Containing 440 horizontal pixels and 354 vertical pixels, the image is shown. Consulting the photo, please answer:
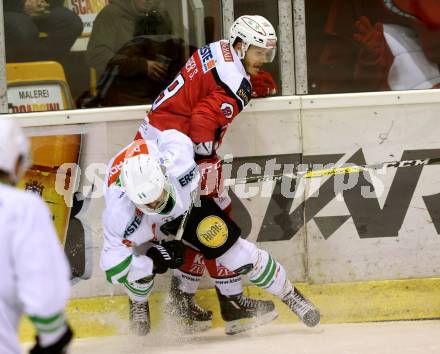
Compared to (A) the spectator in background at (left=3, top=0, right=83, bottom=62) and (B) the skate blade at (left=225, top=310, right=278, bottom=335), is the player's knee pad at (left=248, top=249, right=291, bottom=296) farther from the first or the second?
(A) the spectator in background at (left=3, top=0, right=83, bottom=62)

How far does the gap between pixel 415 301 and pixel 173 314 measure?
123 centimetres

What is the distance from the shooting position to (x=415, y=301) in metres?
5.06

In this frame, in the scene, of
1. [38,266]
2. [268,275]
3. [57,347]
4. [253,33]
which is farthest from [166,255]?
[38,266]

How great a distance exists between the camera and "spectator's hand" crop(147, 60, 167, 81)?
498 centimetres

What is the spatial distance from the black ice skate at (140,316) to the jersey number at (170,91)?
931 mm

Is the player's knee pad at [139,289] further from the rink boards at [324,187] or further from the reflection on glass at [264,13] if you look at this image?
the reflection on glass at [264,13]

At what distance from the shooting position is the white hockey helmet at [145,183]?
4.23 meters

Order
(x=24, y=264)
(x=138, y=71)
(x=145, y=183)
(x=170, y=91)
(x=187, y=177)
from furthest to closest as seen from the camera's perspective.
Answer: (x=138, y=71), (x=170, y=91), (x=187, y=177), (x=145, y=183), (x=24, y=264)

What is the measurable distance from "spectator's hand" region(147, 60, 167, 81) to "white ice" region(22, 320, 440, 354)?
1.27 metres

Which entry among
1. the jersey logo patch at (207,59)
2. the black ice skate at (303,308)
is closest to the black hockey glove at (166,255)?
the black ice skate at (303,308)

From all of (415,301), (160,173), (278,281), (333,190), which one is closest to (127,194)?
(160,173)

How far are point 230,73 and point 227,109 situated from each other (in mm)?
176

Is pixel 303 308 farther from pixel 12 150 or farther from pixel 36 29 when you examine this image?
pixel 12 150

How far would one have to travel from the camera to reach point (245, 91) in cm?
458
